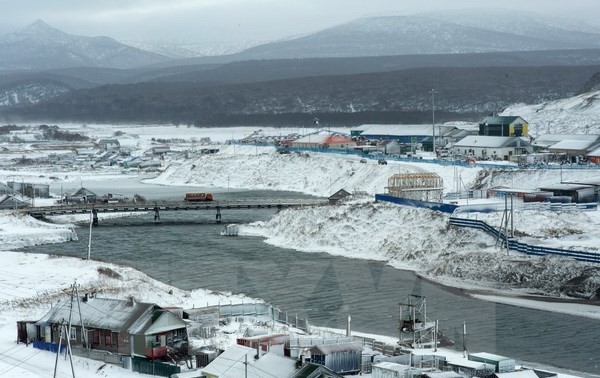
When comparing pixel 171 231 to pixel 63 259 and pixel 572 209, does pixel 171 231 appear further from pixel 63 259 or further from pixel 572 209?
pixel 572 209

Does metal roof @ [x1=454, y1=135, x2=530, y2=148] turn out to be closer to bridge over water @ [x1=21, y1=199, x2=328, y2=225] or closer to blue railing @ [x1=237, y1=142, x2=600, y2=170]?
blue railing @ [x1=237, y1=142, x2=600, y2=170]

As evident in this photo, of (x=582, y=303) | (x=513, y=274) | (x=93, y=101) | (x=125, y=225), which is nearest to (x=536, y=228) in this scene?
(x=513, y=274)

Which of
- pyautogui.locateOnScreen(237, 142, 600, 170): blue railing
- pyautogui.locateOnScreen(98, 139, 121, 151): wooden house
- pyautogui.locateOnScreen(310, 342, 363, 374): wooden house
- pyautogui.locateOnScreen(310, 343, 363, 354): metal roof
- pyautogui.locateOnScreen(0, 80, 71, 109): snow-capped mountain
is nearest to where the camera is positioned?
pyautogui.locateOnScreen(310, 342, 363, 374): wooden house

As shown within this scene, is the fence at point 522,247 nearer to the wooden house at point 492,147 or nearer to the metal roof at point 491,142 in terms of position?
the wooden house at point 492,147

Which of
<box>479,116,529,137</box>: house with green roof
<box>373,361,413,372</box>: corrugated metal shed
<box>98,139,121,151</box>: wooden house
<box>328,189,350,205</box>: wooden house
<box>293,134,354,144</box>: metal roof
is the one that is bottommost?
<box>98,139,121,151</box>: wooden house

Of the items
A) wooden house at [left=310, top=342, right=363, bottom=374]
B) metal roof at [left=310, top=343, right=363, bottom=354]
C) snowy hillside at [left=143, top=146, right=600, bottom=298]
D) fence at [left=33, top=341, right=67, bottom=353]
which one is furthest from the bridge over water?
wooden house at [left=310, top=342, right=363, bottom=374]

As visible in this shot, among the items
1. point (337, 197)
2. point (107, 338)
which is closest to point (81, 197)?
point (337, 197)

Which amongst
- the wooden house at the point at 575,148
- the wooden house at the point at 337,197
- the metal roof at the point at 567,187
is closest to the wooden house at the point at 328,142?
the wooden house at the point at 575,148
